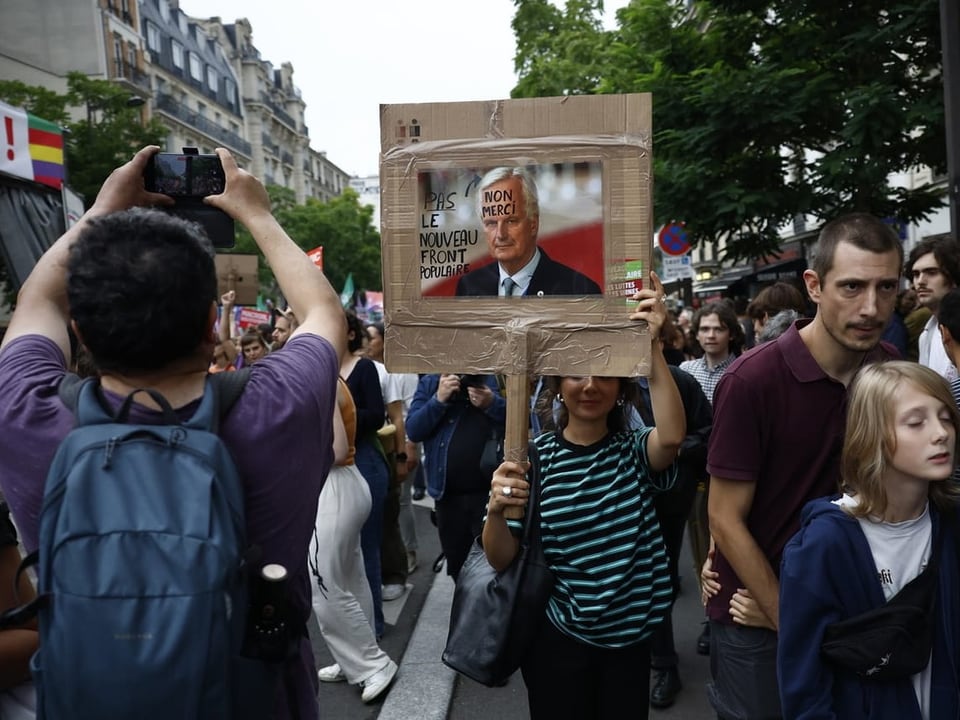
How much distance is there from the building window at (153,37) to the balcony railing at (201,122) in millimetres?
2667

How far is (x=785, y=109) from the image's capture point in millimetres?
10633

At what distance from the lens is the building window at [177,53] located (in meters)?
55.4

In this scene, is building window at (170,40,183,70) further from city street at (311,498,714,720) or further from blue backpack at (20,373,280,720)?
blue backpack at (20,373,280,720)

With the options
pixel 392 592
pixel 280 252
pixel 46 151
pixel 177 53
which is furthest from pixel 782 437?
pixel 177 53

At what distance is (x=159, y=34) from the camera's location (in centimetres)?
5328

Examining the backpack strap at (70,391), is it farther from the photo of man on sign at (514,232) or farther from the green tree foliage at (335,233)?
the green tree foliage at (335,233)

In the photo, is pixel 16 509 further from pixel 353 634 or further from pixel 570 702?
pixel 353 634

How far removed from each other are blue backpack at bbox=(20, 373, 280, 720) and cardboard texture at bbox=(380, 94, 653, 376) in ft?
3.44

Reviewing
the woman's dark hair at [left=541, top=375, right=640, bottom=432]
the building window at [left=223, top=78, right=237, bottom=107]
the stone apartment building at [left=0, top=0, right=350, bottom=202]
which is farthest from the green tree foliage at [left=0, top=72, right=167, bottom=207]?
the building window at [left=223, top=78, right=237, bottom=107]

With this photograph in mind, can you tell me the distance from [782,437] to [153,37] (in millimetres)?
56853

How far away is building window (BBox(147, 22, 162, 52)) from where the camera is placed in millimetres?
51688

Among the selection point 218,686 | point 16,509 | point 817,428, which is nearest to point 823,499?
point 817,428

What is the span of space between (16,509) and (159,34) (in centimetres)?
5797

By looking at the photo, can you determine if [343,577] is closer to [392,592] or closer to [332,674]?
[332,674]
